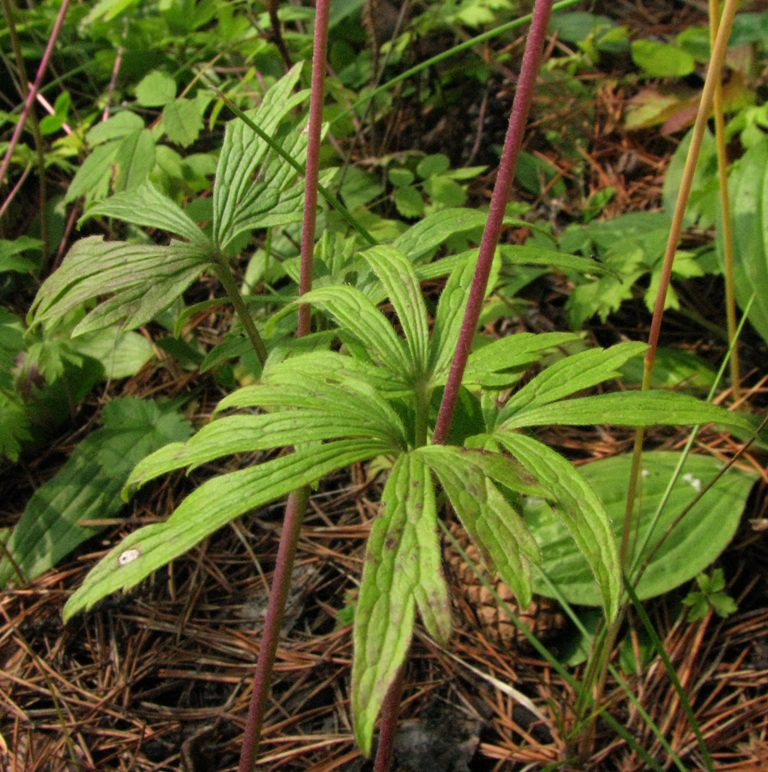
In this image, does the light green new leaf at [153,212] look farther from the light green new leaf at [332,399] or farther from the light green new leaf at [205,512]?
the light green new leaf at [205,512]

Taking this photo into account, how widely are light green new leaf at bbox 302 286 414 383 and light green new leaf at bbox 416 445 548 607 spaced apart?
0.17 m

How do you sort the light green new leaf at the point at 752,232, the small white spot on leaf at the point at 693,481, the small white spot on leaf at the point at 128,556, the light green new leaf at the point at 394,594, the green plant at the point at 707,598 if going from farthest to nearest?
the light green new leaf at the point at 752,232 → the small white spot on leaf at the point at 693,481 → the green plant at the point at 707,598 → the small white spot on leaf at the point at 128,556 → the light green new leaf at the point at 394,594

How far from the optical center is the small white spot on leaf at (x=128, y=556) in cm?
84

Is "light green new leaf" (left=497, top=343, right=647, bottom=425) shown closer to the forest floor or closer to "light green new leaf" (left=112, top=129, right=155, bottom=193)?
the forest floor

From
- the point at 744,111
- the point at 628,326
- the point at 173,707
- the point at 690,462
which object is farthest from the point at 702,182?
the point at 173,707

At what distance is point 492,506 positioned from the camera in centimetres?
83

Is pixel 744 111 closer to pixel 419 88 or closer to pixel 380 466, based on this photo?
pixel 419 88

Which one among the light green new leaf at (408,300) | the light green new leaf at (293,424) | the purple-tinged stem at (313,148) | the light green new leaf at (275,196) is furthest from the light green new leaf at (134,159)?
the light green new leaf at (293,424)

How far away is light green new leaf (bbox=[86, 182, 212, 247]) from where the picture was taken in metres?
1.23

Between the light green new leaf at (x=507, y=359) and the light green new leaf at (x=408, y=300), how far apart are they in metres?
0.07

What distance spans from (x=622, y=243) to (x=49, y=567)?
66.2 inches

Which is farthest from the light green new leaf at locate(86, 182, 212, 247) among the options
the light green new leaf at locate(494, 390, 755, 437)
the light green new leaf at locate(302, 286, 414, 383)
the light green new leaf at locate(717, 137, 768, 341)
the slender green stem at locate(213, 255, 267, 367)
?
the light green new leaf at locate(717, 137, 768, 341)

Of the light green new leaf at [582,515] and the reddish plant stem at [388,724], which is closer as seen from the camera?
the light green new leaf at [582,515]

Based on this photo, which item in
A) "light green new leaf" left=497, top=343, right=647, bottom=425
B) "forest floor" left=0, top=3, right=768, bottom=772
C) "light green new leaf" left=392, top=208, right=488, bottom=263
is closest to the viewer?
"light green new leaf" left=497, top=343, right=647, bottom=425
